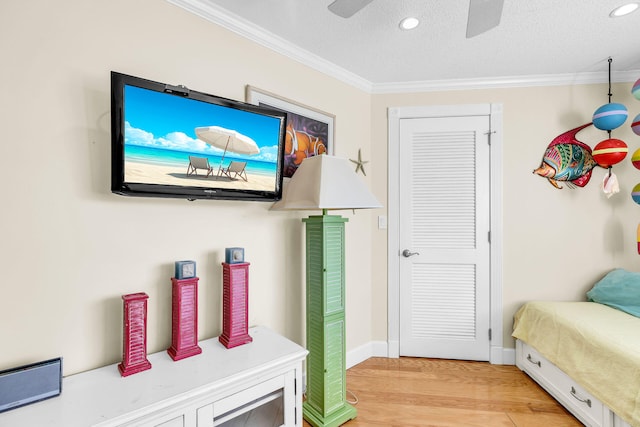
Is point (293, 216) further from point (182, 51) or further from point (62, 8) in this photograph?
point (62, 8)

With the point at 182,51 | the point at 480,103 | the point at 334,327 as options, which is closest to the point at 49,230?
the point at 182,51

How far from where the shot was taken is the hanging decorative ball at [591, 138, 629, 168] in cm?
212

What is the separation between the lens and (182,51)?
152cm

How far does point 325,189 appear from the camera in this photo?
1.51 meters

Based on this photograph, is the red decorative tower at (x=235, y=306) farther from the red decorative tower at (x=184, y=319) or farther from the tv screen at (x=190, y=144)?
the tv screen at (x=190, y=144)

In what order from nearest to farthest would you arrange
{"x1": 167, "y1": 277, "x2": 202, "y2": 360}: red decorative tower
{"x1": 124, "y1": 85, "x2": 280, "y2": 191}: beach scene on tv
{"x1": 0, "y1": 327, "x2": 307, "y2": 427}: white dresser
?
{"x1": 0, "y1": 327, "x2": 307, "y2": 427}: white dresser, {"x1": 124, "y1": 85, "x2": 280, "y2": 191}: beach scene on tv, {"x1": 167, "y1": 277, "x2": 202, "y2": 360}: red decorative tower

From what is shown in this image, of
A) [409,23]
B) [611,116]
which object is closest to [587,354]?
[611,116]

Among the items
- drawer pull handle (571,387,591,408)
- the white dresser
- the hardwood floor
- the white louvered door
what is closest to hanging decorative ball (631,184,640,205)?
the white louvered door

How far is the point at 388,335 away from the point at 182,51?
8.45 ft

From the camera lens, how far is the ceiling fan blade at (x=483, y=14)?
1.20 meters

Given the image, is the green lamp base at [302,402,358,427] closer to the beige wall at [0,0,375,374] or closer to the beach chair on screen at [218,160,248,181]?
the beige wall at [0,0,375,374]

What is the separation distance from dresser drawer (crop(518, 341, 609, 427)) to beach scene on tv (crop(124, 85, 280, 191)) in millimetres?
2218

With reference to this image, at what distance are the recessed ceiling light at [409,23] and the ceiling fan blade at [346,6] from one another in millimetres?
591

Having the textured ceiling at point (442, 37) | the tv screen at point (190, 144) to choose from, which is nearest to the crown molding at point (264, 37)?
the textured ceiling at point (442, 37)
